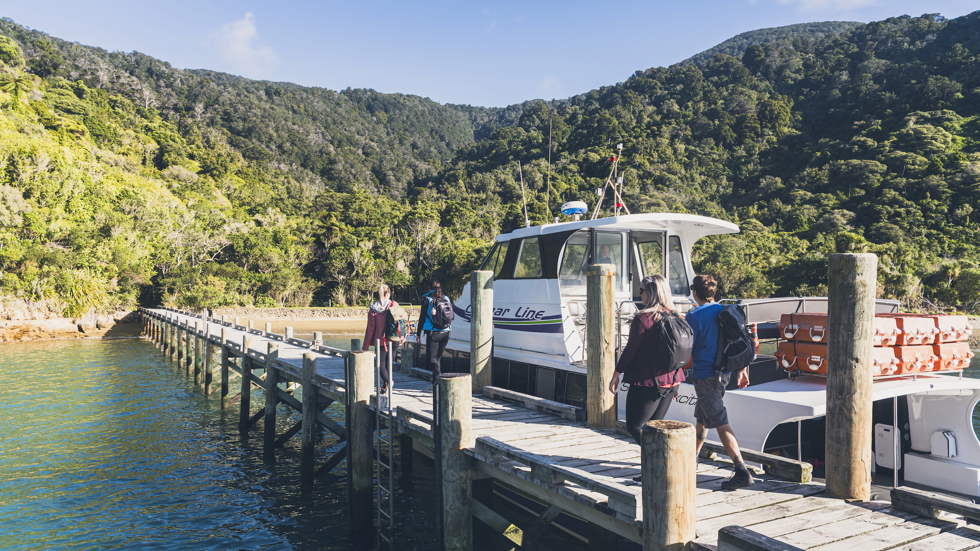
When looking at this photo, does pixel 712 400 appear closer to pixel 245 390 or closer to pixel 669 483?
pixel 669 483

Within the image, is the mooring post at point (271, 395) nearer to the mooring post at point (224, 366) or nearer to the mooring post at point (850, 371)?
the mooring post at point (224, 366)

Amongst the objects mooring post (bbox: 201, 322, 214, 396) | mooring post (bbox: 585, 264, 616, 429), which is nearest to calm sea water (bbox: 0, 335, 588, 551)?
mooring post (bbox: 201, 322, 214, 396)

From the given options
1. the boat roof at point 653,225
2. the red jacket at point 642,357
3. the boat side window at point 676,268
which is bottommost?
the red jacket at point 642,357

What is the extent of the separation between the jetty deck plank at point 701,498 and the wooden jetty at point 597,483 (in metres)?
0.01

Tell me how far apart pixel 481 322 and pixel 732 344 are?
4.26 meters

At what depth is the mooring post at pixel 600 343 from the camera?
6.51 m

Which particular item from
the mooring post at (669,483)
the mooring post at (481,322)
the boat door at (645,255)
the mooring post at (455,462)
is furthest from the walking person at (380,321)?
the mooring post at (669,483)

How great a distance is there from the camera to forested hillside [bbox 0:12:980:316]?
37.3 meters

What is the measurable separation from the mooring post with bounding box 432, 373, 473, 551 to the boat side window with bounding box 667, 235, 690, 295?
4515 millimetres

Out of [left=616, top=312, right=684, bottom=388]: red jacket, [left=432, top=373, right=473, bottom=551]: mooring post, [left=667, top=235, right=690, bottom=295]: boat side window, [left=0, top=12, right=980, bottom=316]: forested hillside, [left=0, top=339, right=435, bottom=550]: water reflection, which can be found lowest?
[left=0, top=339, right=435, bottom=550]: water reflection

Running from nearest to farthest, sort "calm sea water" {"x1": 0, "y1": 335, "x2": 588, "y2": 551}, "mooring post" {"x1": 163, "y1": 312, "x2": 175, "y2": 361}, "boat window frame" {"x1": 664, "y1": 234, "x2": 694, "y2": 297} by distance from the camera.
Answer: "calm sea water" {"x1": 0, "y1": 335, "x2": 588, "y2": 551}
"boat window frame" {"x1": 664, "y1": 234, "x2": 694, "y2": 297}
"mooring post" {"x1": 163, "y1": 312, "x2": 175, "y2": 361}

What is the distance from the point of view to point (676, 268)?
8945mm

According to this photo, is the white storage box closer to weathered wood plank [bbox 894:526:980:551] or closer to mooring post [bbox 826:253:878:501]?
mooring post [bbox 826:253:878:501]

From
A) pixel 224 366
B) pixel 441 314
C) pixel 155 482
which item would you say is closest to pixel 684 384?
pixel 441 314
